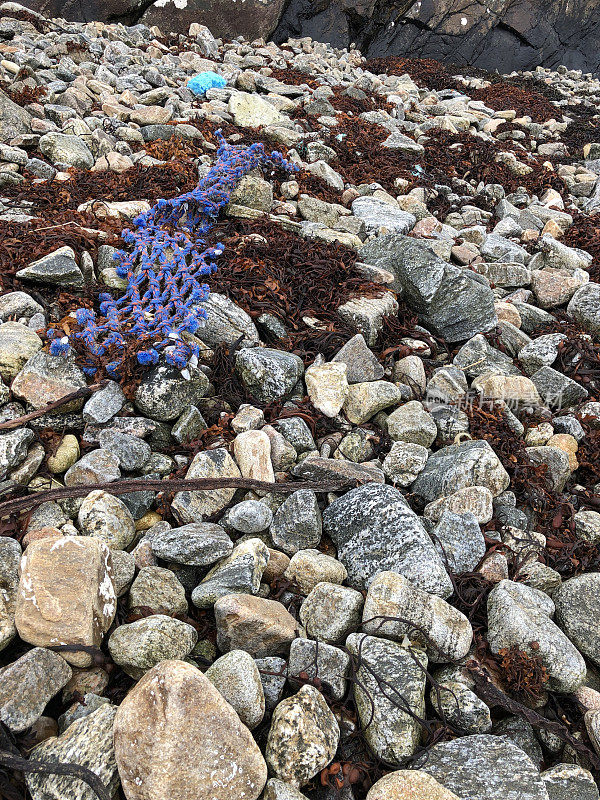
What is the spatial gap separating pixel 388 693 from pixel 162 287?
8.57ft

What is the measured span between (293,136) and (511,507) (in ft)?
17.7

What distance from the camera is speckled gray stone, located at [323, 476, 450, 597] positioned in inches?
90.1

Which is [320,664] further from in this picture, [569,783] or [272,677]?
[569,783]

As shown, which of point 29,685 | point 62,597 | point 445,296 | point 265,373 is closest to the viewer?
point 29,685

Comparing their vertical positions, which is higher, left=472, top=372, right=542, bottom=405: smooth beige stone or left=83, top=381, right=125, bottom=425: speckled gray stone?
left=472, top=372, right=542, bottom=405: smooth beige stone

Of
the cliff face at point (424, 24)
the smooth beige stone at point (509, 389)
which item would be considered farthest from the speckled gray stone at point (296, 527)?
the cliff face at point (424, 24)

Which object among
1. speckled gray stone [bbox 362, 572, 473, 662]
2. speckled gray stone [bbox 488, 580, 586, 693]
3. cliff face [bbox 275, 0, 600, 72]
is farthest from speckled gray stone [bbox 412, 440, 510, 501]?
cliff face [bbox 275, 0, 600, 72]

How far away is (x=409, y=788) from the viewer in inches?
63.2

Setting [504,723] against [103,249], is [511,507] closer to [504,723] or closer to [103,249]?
[504,723]

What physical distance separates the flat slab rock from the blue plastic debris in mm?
8044

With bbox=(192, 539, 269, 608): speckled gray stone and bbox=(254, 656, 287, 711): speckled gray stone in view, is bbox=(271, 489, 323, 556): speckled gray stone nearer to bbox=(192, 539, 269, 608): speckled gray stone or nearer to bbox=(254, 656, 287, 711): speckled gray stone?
bbox=(192, 539, 269, 608): speckled gray stone

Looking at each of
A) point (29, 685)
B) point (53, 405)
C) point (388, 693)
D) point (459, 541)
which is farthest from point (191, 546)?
point (459, 541)

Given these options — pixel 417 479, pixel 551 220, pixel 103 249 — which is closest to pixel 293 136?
pixel 551 220

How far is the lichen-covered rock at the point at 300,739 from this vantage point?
1.68 m
